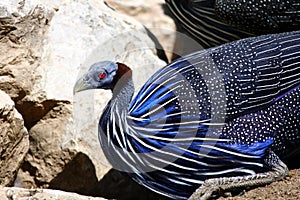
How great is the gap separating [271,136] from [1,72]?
131cm

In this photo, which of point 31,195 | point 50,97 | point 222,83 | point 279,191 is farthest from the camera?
point 50,97

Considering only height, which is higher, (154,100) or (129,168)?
(154,100)

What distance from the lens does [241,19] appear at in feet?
14.2

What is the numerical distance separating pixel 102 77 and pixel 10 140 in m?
0.50

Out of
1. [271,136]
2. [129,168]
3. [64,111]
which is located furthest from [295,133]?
[64,111]

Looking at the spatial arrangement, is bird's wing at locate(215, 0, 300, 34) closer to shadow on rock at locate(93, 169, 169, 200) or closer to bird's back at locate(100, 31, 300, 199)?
bird's back at locate(100, 31, 300, 199)

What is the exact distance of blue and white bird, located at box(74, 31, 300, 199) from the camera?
12.6ft

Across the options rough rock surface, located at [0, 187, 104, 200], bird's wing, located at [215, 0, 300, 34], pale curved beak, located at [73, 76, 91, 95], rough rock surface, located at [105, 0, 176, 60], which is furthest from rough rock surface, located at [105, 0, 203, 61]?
rough rock surface, located at [0, 187, 104, 200]

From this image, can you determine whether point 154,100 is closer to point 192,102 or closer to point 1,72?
point 192,102

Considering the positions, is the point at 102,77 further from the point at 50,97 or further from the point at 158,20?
the point at 158,20

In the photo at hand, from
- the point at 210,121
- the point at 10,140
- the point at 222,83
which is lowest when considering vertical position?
→ the point at 10,140

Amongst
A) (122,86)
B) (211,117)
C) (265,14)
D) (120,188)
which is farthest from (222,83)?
(120,188)

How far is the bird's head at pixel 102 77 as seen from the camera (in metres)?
3.98

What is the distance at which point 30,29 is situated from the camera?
14.0ft
